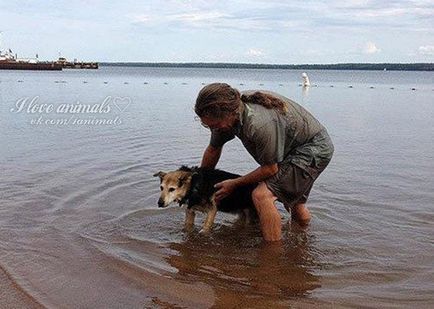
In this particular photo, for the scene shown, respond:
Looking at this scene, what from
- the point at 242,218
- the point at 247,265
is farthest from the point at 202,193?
the point at 247,265

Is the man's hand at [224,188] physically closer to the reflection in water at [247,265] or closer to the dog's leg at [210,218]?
the dog's leg at [210,218]

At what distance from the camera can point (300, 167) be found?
612 cm

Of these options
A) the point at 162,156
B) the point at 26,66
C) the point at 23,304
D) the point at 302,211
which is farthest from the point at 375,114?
the point at 26,66

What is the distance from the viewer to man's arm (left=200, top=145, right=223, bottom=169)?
6797 mm

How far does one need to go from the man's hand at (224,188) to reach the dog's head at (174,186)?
0.39 metres

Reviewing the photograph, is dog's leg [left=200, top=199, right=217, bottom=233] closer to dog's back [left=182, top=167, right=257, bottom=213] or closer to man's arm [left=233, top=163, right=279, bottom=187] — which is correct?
dog's back [left=182, top=167, right=257, bottom=213]

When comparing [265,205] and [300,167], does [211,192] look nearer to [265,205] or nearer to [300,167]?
[265,205]

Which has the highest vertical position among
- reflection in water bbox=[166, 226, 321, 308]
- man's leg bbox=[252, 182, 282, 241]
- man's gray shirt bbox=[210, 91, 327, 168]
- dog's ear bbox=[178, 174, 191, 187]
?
man's gray shirt bbox=[210, 91, 327, 168]

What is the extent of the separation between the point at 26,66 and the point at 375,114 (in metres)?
83.9

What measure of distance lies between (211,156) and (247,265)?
1.63 meters

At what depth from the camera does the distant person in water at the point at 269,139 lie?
5.54 meters

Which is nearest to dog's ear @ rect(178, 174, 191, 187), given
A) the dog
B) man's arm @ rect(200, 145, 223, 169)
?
the dog

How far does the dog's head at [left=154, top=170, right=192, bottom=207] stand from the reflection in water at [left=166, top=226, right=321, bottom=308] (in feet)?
1.78

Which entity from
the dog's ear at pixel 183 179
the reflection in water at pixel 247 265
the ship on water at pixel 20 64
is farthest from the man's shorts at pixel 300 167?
the ship on water at pixel 20 64
